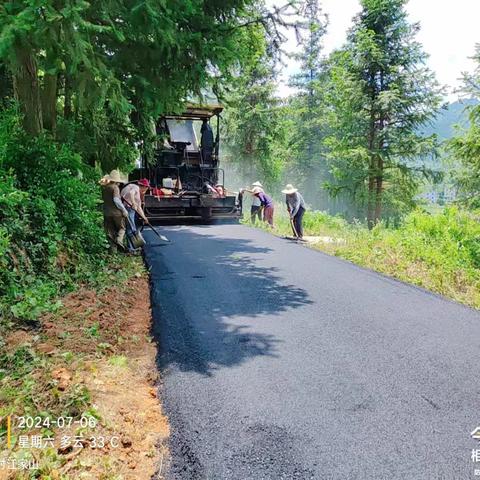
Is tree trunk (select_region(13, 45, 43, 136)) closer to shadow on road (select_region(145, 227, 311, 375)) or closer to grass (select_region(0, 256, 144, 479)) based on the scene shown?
shadow on road (select_region(145, 227, 311, 375))

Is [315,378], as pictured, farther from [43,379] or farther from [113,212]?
[113,212]

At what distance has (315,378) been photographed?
3299 millimetres

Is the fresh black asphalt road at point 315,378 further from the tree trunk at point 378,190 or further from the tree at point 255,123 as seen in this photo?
the tree at point 255,123

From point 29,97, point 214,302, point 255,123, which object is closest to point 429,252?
point 214,302

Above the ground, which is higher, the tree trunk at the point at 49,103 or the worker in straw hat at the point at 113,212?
the tree trunk at the point at 49,103

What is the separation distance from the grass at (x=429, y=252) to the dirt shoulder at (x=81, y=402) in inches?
170

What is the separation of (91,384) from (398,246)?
656 centimetres

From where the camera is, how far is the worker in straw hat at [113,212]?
795cm

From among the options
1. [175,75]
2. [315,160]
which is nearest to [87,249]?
[175,75]

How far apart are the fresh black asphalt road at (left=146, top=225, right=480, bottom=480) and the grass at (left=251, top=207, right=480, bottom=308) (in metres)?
0.70

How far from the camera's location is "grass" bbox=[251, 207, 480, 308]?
6305 mm

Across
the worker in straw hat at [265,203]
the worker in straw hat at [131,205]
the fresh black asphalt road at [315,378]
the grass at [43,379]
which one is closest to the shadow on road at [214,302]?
the fresh black asphalt road at [315,378]

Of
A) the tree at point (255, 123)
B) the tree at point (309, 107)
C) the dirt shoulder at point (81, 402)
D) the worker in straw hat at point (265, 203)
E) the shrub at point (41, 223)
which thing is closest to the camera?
the dirt shoulder at point (81, 402)

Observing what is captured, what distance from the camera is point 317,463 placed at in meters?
2.32
